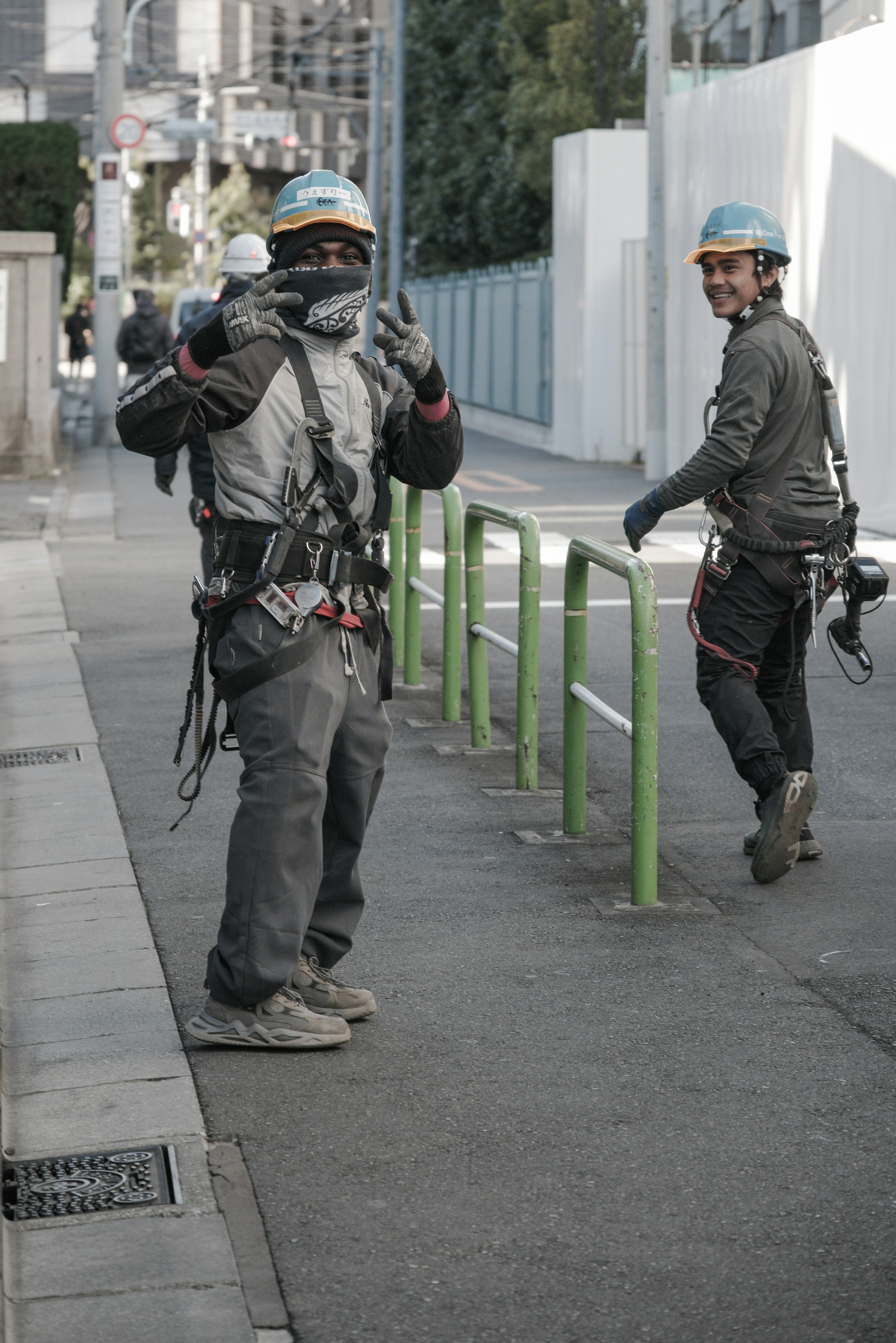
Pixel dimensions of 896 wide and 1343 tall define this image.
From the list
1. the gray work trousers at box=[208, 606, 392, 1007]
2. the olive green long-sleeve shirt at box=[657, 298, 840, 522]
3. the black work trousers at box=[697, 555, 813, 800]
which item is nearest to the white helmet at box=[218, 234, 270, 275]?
the olive green long-sleeve shirt at box=[657, 298, 840, 522]

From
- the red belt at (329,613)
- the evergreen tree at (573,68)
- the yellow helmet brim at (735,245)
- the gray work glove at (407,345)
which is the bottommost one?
the red belt at (329,613)

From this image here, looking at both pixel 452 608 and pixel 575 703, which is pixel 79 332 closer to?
pixel 452 608

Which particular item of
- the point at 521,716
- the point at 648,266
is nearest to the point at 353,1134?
the point at 521,716

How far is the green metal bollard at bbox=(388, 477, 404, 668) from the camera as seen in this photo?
9531mm

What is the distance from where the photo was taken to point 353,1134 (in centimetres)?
394

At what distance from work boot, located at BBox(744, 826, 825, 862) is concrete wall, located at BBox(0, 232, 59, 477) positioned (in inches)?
558

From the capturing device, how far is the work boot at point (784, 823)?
18.3 ft

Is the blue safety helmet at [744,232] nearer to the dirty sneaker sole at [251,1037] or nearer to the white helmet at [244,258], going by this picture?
the dirty sneaker sole at [251,1037]

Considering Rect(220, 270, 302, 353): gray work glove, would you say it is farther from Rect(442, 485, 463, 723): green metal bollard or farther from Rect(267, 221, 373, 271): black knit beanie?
Rect(442, 485, 463, 723): green metal bollard

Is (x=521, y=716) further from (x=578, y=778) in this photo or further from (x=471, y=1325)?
(x=471, y=1325)

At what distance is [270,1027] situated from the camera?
434 centimetres

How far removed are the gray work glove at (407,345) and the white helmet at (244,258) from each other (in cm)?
492

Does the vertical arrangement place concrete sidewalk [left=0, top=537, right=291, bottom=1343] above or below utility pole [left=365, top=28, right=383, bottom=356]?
below

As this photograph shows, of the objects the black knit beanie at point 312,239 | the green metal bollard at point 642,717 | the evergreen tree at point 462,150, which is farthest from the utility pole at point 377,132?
the black knit beanie at point 312,239
